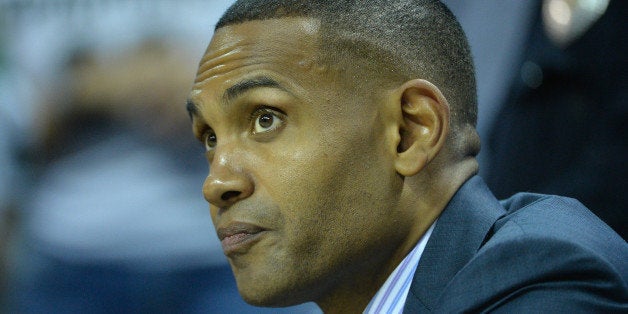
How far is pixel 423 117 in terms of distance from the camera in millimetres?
2848

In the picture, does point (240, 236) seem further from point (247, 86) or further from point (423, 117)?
point (423, 117)

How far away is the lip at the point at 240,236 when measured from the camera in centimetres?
275

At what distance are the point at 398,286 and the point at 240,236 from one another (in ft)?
1.68

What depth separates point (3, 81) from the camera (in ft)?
20.1

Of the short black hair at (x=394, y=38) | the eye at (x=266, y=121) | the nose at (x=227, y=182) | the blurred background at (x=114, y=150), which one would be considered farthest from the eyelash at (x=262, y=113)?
the blurred background at (x=114, y=150)

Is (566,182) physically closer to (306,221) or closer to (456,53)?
(456,53)

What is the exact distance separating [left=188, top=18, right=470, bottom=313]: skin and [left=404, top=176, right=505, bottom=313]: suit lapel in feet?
0.34

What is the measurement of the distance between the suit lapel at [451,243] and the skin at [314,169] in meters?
0.10

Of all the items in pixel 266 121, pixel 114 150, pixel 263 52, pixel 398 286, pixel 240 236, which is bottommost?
pixel 114 150

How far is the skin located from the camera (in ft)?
8.96

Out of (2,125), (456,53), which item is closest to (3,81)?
(2,125)

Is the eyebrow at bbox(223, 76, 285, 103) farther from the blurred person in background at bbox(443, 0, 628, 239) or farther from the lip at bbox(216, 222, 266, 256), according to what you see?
the blurred person in background at bbox(443, 0, 628, 239)

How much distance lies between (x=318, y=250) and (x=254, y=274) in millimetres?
205

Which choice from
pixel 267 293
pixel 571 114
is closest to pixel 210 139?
pixel 267 293
